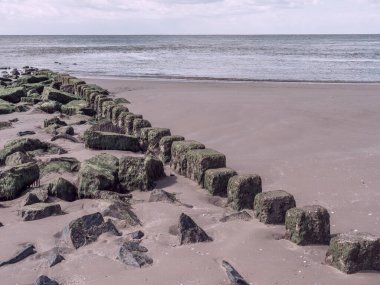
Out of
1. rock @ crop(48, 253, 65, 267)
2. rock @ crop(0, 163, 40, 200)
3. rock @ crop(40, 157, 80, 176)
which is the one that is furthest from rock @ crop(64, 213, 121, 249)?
rock @ crop(40, 157, 80, 176)

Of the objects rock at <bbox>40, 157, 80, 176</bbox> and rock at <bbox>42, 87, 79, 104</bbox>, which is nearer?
rock at <bbox>40, 157, 80, 176</bbox>

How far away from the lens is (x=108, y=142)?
788 centimetres

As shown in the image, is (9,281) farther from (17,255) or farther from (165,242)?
(165,242)

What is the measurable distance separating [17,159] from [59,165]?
0.57 metres

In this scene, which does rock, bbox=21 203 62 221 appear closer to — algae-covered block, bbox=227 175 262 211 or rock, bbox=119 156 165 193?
rock, bbox=119 156 165 193

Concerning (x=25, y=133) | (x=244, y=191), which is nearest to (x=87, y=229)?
(x=244, y=191)

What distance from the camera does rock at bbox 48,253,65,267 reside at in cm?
410

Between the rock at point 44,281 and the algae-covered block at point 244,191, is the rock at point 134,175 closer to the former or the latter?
the algae-covered block at point 244,191

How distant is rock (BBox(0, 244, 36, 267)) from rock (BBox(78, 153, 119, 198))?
4.88ft

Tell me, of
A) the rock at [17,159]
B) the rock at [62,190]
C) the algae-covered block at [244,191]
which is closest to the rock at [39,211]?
the rock at [62,190]

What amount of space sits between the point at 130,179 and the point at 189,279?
2480 mm

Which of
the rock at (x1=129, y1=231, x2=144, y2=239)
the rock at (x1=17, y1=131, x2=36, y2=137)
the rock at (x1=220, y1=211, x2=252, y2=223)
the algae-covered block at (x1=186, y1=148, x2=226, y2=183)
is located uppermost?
the algae-covered block at (x1=186, y1=148, x2=226, y2=183)

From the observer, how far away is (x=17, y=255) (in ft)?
13.9

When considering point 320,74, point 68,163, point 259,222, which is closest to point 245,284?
point 259,222
